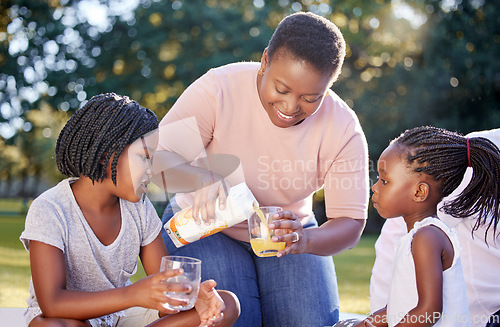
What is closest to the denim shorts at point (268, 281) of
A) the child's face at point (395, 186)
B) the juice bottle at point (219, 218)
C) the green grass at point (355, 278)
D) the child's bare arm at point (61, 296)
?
the juice bottle at point (219, 218)

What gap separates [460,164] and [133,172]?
1439 millimetres

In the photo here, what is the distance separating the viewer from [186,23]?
1756 cm

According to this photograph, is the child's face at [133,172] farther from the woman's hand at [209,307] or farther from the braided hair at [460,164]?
the braided hair at [460,164]

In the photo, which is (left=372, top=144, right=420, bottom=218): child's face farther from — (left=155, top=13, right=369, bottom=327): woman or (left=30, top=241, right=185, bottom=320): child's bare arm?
(left=30, top=241, right=185, bottom=320): child's bare arm

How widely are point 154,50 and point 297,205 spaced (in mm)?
15391

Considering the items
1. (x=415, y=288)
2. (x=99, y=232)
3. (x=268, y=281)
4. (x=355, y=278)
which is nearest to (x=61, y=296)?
(x=99, y=232)

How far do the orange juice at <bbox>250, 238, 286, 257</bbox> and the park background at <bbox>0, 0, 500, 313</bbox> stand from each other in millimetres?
13219

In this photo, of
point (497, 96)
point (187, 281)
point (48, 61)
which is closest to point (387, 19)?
point (497, 96)

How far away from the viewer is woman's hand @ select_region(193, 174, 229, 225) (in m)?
2.37

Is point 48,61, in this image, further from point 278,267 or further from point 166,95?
point 278,267

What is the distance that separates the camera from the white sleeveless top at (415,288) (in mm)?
2188

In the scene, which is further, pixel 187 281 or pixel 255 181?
pixel 255 181

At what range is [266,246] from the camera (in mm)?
2295

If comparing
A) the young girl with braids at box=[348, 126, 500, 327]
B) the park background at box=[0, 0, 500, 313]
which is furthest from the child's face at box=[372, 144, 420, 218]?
the park background at box=[0, 0, 500, 313]
